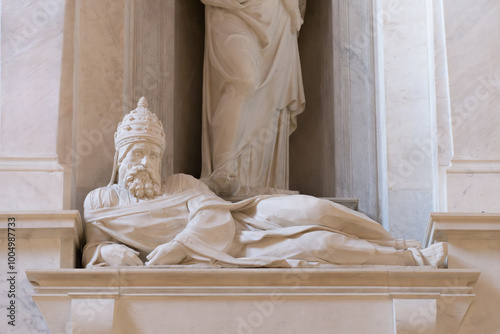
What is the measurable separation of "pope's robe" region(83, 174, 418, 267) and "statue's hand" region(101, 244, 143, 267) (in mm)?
44

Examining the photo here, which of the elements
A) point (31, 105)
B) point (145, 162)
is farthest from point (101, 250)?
point (31, 105)

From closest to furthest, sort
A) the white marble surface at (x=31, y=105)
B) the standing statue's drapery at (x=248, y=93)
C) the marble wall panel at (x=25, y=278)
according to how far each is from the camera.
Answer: the marble wall panel at (x=25, y=278), the white marble surface at (x=31, y=105), the standing statue's drapery at (x=248, y=93)

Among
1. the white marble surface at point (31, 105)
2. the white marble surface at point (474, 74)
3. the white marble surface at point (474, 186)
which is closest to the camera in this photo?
the white marble surface at point (31, 105)

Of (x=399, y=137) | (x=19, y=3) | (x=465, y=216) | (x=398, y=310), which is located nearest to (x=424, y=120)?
(x=399, y=137)

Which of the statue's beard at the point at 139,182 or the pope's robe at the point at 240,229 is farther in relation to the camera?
the statue's beard at the point at 139,182

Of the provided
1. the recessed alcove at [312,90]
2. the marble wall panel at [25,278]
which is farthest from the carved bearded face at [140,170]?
the recessed alcove at [312,90]

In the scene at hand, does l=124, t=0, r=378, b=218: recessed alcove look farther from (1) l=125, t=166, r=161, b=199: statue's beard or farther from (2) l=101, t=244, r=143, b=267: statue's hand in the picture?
(2) l=101, t=244, r=143, b=267: statue's hand

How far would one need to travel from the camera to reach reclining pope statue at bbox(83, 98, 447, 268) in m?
8.41

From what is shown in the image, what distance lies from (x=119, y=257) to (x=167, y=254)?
285 millimetres

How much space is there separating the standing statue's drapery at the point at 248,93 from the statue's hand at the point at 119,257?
1.29 m

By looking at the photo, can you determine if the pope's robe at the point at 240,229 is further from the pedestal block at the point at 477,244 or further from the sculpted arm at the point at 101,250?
the pedestal block at the point at 477,244

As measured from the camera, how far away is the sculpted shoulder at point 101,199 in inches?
342

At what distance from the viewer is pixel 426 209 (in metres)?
9.31

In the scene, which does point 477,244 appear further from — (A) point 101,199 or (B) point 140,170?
(A) point 101,199
